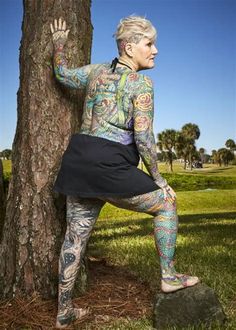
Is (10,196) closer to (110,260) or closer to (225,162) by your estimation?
(110,260)

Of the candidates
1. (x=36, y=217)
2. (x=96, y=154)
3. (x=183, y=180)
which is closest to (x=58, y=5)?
(x=96, y=154)

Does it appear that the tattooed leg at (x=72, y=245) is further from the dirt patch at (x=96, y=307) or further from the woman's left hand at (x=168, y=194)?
the woman's left hand at (x=168, y=194)

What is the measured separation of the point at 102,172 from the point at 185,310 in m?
1.38

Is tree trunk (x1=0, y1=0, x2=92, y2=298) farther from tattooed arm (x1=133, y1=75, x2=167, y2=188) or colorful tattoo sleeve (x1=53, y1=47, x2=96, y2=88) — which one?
tattooed arm (x1=133, y1=75, x2=167, y2=188)

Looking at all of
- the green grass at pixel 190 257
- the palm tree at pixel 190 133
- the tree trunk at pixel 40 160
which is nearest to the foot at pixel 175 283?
the green grass at pixel 190 257

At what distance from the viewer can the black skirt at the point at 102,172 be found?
3658 millimetres

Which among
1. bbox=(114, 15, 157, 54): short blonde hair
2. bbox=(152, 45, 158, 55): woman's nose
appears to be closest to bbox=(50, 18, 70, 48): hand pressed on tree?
bbox=(114, 15, 157, 54): short blonde hair

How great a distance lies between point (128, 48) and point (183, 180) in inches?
1375

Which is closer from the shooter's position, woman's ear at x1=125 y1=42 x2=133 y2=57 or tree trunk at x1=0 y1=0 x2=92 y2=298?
woman's ear at x1=125 y1=42 x2=133 y2=57

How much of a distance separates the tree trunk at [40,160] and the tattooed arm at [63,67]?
10cm

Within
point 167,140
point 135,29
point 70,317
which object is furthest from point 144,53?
point 167,140

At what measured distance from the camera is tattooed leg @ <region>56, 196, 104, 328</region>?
386 cm

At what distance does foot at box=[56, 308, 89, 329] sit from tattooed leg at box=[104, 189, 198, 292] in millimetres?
801

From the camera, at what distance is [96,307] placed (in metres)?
4.35
